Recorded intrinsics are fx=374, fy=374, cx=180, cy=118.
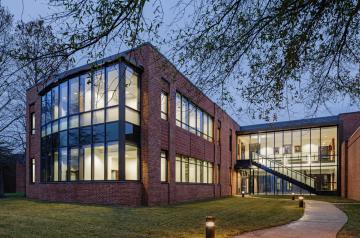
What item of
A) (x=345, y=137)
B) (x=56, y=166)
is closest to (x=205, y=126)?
(x=56, y=166)

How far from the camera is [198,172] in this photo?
2827 cm

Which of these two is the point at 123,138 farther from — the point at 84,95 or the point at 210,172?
the point at 210,172

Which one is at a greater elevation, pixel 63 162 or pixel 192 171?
pixel 63 162

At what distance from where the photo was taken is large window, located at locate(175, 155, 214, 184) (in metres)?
24.2

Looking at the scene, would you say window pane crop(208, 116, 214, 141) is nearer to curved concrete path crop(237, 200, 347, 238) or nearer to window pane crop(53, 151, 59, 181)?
window pane crop(53, 151, 59, 181)

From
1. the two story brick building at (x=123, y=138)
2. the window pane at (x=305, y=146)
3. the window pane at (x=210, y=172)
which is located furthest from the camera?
the window pane at (x=305, y=146)

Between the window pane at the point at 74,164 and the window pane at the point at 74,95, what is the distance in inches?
88.8

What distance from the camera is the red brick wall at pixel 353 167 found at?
26.8 meters

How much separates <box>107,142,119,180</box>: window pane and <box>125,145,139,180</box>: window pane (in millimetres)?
506

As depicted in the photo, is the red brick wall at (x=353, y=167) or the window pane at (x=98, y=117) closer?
the window pane at (x=98, y=117)

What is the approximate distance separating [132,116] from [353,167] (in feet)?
63.4

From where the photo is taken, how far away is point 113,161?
1889 cm

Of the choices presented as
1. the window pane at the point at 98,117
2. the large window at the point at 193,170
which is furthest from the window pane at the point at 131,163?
the large window at the point at 193,170

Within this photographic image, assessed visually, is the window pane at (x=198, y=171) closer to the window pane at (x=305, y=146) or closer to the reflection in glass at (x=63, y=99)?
the reflection in glass at (x=63, y=99)
